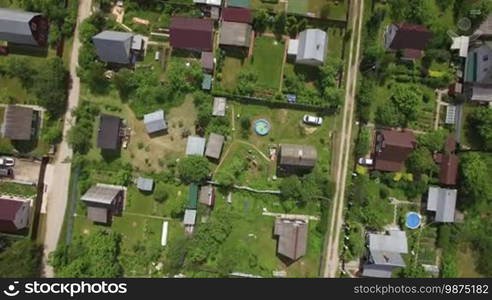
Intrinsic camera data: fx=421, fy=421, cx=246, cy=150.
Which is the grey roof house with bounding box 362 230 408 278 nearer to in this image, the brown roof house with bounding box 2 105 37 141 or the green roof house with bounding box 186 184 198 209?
the green roof house with bounding box 186 184 198 209

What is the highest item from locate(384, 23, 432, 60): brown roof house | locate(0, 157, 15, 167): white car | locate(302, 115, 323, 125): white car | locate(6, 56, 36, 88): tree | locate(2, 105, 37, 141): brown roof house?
locate(384, 23, 432, 60): brown roof house

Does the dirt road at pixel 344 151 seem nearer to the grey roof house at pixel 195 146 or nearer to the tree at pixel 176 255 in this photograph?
the grey roof house at pixel 195 146

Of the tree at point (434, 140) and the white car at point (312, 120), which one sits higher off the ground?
the white car at point (312, 120)

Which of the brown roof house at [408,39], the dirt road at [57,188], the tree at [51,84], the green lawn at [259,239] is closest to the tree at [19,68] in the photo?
the tree at [51,84]

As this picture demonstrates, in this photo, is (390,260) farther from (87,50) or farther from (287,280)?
(87,50)

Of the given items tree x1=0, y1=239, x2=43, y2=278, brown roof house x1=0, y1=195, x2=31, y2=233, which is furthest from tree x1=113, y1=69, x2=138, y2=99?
tree x1=0, y1=239, x2=43, y2=278

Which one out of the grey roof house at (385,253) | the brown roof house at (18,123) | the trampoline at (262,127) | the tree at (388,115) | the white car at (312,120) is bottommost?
the grey roof house at (385,253)
